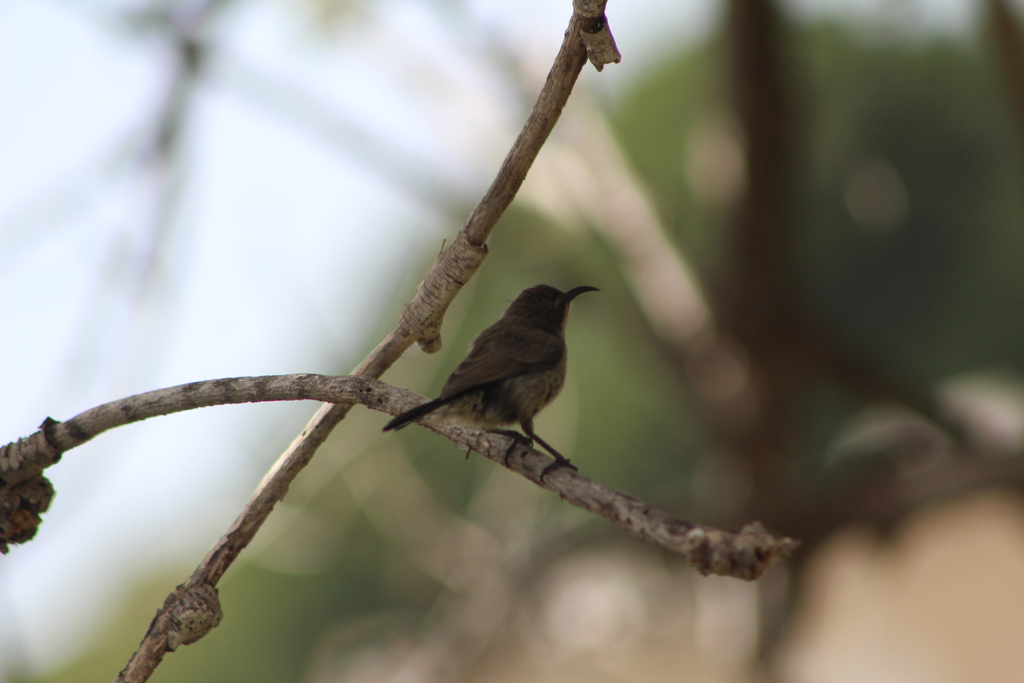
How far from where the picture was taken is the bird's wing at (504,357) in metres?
3.24

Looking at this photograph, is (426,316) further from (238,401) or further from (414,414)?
(238,401)

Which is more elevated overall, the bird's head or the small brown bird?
the bird's head

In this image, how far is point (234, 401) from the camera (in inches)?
84.4

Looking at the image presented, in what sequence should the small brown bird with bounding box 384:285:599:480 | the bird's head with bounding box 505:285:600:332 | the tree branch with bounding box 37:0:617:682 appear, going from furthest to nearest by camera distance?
the bird's head with bounding box 505:285:600:332 → the small brown bird with bounding box 384:285:599:480 → the tree branch with bounding box 37:0:617:682

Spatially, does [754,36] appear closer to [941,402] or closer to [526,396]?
[941,402]

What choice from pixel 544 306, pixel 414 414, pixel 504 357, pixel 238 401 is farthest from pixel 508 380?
pixel 238 401

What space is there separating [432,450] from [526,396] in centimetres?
740

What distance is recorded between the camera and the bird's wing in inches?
128

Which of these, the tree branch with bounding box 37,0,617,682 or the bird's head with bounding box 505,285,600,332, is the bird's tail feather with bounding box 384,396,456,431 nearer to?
the tree branch with bounding box 37,0,617,682

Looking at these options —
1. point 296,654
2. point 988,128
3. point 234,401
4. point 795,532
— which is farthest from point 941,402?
point 296,654

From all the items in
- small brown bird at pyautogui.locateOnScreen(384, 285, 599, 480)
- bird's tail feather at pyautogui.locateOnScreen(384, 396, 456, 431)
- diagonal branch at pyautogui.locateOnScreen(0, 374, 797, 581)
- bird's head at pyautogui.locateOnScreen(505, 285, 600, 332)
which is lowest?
diagonal branch at pyautogui.locateOnScreen(0, 374, 797, 581)

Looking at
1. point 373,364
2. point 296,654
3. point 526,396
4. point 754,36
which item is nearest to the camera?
point 373,364

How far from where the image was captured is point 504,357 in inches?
136

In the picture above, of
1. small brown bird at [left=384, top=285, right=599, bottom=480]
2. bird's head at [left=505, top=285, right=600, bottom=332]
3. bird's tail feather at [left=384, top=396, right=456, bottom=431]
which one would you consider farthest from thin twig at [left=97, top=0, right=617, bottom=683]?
bird's head at [left=505, top=285, right=600, bottom=332]
